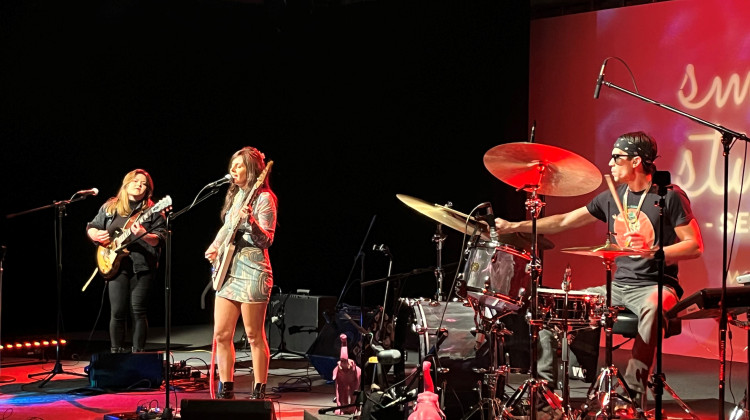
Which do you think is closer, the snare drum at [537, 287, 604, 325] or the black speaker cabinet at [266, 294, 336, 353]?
the snare drum at [537, 287, 604, 325]

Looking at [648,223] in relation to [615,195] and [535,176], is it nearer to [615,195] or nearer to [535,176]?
[615,195]

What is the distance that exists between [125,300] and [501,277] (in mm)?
3637

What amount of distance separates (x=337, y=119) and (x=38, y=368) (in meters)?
4.12

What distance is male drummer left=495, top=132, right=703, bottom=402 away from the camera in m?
5.21

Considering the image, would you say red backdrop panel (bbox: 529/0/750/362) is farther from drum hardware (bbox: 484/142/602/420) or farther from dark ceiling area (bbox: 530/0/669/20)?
drum hardware (bbox: 484/142/602/420)

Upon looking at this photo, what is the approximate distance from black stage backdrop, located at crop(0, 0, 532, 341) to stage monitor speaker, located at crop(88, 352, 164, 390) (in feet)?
10.5

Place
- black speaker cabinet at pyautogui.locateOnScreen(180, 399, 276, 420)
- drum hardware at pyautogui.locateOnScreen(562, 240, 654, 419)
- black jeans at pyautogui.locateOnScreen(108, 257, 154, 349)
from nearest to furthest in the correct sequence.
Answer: black speaker cabinet at pyautogui.locateOnScreen(180, 399, 276, 420), drum hardware at pyautogui.locateOnScreen(562, 240, 654, 419), black jeans at pyautogui.locateOnScreen(108, 257, 154, 349)

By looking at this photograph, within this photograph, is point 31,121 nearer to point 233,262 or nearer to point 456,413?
point 233,262

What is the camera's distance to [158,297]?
10750 millimetres

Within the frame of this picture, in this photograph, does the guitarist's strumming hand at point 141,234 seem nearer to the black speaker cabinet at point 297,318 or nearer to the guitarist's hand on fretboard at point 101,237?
the guitarist's hand on fretboard at point 101,237

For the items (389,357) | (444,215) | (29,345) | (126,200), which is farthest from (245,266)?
(29,345)

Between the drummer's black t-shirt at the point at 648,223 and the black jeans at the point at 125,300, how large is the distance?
3.81 m

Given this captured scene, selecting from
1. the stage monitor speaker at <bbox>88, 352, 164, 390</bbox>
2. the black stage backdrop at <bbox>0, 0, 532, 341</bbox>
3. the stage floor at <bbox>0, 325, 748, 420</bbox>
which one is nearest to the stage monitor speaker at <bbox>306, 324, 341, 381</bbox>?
the stage floor at <bbox>0, 325, 748, 420</bbox>

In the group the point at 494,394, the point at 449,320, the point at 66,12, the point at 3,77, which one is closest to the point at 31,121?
the point at 3,77
